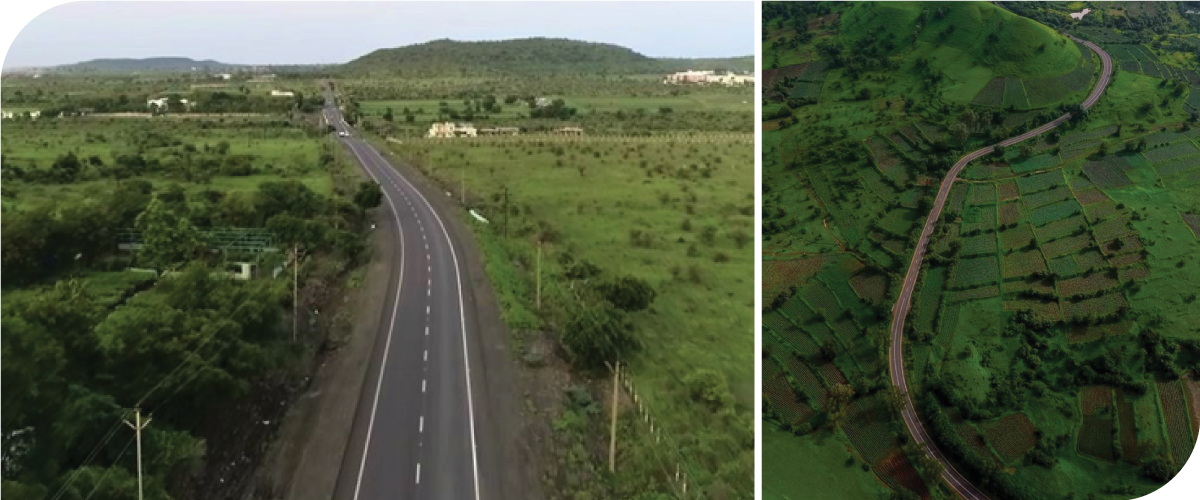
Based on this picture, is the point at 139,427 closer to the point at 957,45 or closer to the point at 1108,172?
the point at 957,45

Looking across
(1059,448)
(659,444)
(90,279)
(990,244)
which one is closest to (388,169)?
(90,279)

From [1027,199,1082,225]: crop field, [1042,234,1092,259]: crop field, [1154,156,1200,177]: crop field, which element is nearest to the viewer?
[1042,234,1092,259]: crop field

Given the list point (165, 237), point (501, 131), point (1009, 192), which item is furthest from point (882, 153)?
point (165, 237)

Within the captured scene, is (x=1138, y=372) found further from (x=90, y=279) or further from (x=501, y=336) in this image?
(x=90, y=279)

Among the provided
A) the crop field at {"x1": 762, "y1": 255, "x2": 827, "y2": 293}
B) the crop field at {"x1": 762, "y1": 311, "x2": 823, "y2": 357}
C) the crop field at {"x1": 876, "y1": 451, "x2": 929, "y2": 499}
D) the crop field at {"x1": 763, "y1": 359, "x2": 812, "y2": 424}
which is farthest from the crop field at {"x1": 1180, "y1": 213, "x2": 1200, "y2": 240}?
the crop field at {"x1": 763, "y1": 359, "x2": 812, "y2": 424}

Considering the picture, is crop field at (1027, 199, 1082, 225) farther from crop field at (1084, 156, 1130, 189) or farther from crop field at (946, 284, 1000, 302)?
crop field at (946, 284, 1000, 302)

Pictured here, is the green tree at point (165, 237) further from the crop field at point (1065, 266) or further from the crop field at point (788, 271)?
the crop field at point (1065, 266)
